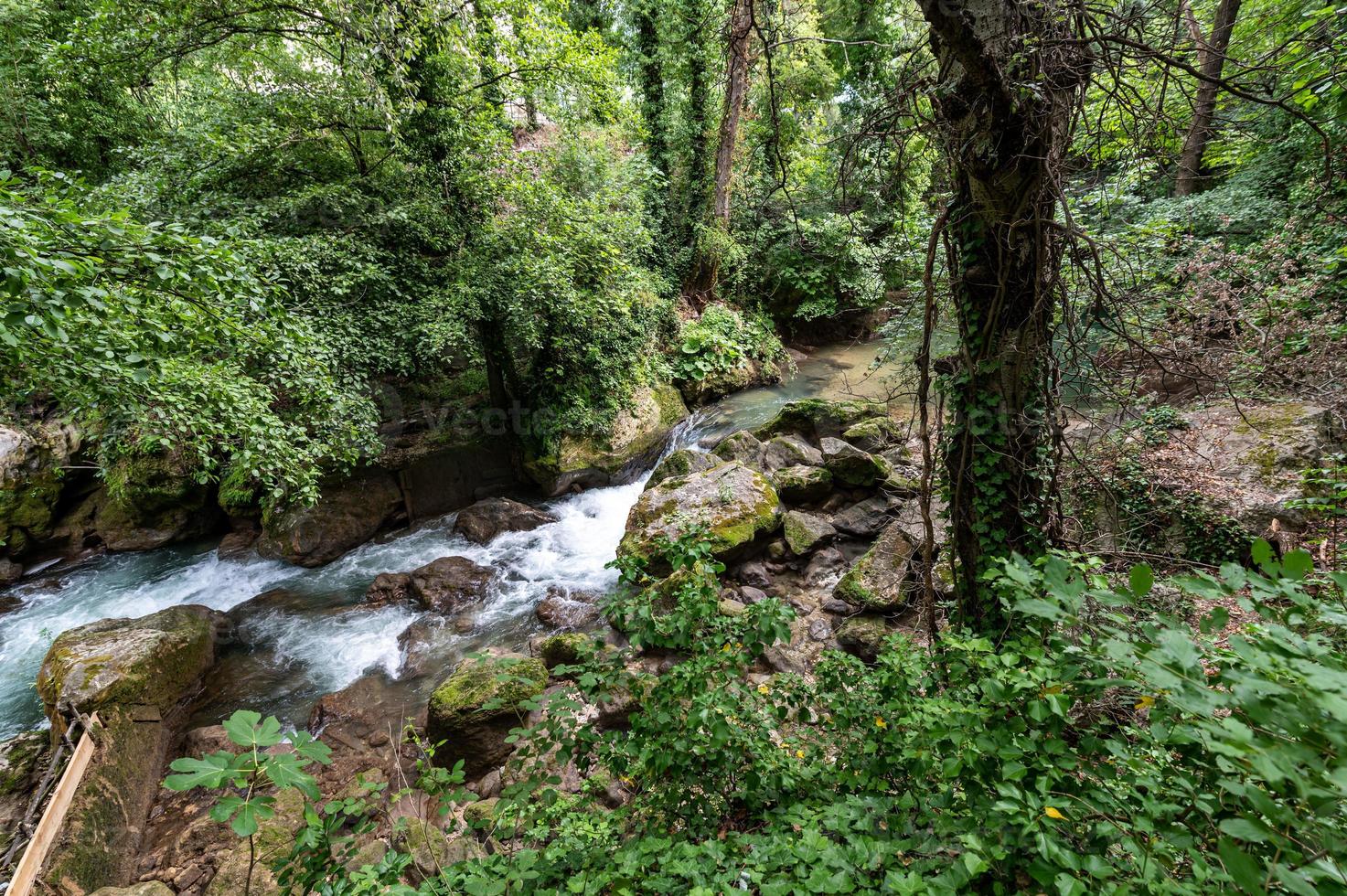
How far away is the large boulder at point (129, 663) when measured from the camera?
471cm

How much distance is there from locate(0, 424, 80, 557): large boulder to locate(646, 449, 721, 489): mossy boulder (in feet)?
29.8

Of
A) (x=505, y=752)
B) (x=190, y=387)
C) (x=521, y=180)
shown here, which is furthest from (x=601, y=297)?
(x=505, y=752)

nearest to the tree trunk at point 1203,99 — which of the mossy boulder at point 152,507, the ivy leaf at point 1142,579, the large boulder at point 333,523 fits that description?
the ivy leaf at point 1142,579

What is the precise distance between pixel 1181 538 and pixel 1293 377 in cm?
202

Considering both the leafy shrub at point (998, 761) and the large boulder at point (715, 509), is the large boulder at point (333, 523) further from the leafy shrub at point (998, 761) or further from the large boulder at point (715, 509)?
the leafy shrub at point (998, 761)

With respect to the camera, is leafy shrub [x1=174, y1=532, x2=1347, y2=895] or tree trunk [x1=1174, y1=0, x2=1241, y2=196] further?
tree trunk [x1=1174, y1=0, x2=1241, y2=196]

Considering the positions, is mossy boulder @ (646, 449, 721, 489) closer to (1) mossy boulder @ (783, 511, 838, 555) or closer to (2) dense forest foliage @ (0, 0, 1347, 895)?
(2) dense forest foliage @ (0, 0, 1347, 895)

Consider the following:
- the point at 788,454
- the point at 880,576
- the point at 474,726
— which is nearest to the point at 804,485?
the point at 788,454

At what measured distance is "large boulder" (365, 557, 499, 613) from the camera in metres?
7.01

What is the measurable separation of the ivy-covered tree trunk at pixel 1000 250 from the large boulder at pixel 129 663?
7.23m

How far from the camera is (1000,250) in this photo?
253cm

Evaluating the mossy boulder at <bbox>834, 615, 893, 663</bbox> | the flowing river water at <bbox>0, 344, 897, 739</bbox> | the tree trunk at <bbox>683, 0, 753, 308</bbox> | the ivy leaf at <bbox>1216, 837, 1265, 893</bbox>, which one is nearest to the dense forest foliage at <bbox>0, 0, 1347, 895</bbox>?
the ivy leaf at <bbox>1216, 837, 1265, 893</bbox>

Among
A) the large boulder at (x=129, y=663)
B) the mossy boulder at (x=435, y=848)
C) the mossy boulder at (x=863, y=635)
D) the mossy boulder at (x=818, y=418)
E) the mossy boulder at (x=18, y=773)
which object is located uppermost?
the mossy boulder at (x=818, y=418)

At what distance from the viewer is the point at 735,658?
8.36 feet
